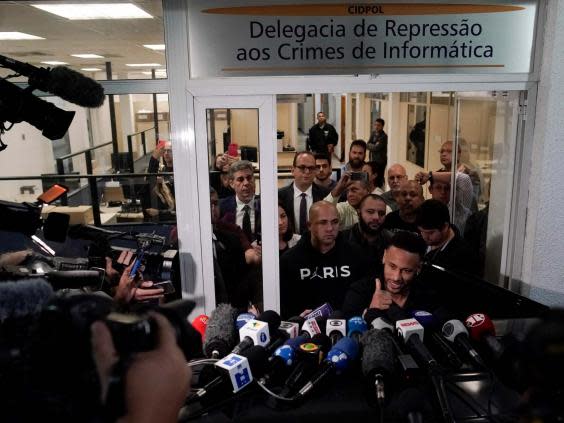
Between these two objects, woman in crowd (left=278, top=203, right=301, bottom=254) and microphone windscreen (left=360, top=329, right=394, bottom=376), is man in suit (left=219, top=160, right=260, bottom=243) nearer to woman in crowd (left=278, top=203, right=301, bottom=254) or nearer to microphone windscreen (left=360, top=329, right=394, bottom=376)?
woman in crowd (left=278, top=203, right=301, bottom=254)

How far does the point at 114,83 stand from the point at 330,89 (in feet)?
3.41

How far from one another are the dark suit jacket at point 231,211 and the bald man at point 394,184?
1157 millimetres

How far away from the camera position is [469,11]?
228 centimetres

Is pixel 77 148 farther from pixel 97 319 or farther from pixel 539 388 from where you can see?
pixel 539 388

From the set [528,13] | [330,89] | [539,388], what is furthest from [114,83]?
[539,388]

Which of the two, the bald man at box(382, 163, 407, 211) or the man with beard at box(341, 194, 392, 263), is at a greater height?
the bald man at box(382, 163, 407, 211)

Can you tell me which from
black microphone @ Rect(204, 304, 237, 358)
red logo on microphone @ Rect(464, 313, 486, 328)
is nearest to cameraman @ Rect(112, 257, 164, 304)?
black microphone @ Rect(204, 304, 237, 358)

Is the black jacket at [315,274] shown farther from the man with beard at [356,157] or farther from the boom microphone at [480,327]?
the man with beard at [356,157]

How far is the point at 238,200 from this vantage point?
267 centimetres

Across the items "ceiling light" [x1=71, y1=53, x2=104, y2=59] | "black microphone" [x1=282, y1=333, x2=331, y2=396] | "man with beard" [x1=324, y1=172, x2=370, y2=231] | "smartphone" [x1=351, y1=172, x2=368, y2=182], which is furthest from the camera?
"smartphone" [x1=351, y1=172, x2=368, y2=182]

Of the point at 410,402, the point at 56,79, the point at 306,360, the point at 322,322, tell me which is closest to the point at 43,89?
the point at 56,79

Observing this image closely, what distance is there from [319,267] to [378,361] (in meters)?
1.21

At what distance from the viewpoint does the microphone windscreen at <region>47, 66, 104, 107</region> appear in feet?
5.55

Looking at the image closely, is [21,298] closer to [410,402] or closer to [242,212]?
[410,402]
